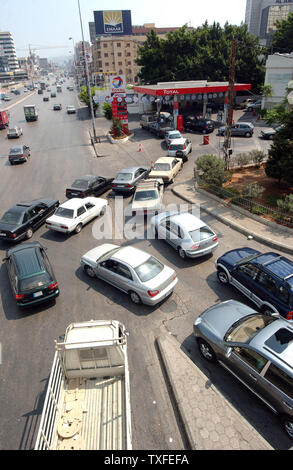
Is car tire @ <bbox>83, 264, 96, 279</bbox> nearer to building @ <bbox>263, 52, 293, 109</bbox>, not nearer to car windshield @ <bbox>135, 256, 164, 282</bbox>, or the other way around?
car windshield @ <bbox>135, 256, 164, 282</bbox>

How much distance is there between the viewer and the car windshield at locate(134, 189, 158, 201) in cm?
1620

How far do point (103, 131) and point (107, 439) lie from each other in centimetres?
3870

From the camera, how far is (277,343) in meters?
6.69

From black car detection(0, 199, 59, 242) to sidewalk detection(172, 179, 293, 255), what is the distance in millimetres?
8401

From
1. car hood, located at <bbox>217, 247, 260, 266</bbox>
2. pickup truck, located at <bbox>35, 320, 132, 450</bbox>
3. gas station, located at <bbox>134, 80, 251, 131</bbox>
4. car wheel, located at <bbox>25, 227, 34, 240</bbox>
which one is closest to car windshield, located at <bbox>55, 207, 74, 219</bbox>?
car wheel, located at <bbox>25, 227, 34, 240</bbox>

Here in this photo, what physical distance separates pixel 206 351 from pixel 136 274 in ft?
10.5

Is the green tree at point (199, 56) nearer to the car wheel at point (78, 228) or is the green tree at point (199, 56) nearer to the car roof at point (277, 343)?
the car wheel at point (78, 228)

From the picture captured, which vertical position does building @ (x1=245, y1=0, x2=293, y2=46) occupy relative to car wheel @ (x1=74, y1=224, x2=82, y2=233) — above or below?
above

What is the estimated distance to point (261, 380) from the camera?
6504 mm

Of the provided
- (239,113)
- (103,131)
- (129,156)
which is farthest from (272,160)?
(239,113)

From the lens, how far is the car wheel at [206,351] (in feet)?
25.5

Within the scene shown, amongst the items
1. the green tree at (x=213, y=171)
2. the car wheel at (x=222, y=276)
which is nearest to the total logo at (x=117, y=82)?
the green tree at (x=213, y=171)

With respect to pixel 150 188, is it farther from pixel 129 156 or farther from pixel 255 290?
pixel 129 156

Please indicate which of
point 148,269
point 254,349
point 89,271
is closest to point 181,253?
point 148,269
